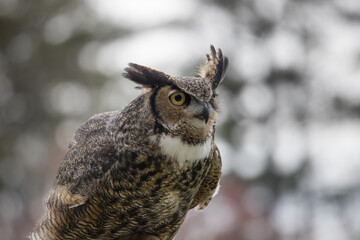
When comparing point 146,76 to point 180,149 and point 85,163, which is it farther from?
point 85,163

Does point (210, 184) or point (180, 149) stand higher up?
point (210, 184)

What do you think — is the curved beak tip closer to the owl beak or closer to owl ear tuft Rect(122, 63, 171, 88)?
the owl beak

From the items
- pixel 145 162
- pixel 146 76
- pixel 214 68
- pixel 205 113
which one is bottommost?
pixel 145 162

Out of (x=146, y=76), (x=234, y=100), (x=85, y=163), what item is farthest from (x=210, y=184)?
(x=234, y=100)

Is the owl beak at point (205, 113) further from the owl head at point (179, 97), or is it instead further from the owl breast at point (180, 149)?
the owl breast at point (180, 149)

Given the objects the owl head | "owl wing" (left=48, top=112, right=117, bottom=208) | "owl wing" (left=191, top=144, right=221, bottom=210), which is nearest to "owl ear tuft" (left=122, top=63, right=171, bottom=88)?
the owl head

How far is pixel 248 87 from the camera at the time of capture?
15.8m

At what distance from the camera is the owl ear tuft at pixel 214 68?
9.98ft

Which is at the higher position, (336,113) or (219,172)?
(336,113)

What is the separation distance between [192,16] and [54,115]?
5620mm

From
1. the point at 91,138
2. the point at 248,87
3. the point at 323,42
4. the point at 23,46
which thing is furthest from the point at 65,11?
the point at 91,138

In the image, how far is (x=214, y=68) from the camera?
306cm

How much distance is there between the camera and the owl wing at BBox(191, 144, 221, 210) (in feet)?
11.1

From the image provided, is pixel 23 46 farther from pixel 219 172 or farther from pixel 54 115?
pixel 219 172
